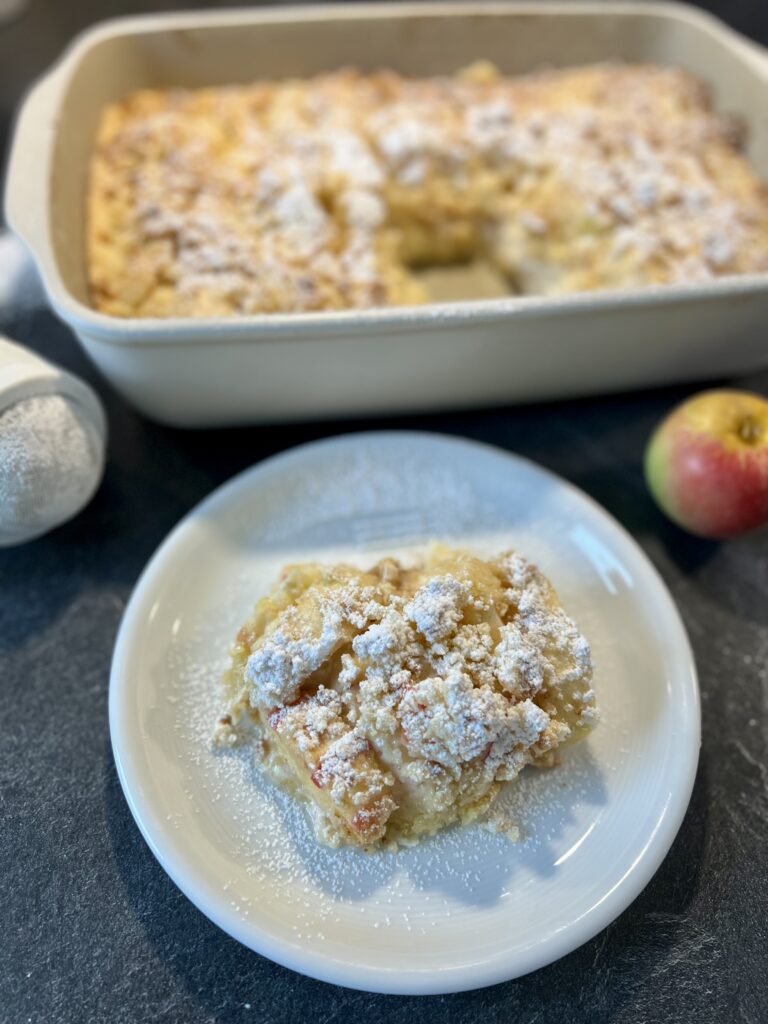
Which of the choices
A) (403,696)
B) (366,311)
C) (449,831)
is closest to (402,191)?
(366,311)

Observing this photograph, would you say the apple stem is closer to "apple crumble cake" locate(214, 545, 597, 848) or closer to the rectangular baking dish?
the rectangular baking dish

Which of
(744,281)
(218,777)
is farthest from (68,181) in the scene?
(744,281)

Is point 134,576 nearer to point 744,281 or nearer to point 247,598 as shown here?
point 247,598

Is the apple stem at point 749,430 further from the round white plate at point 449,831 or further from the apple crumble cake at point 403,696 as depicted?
the apple crumble cake at point 403,696

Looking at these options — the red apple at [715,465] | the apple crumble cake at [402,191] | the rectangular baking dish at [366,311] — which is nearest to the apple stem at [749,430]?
the red apple at [715,465]

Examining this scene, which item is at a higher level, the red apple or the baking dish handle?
the baking dish handle

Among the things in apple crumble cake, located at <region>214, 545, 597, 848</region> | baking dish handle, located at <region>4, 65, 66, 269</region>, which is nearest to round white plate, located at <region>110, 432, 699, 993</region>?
apple crumble cake, located at <region>214, 545, 597, 848</region>
